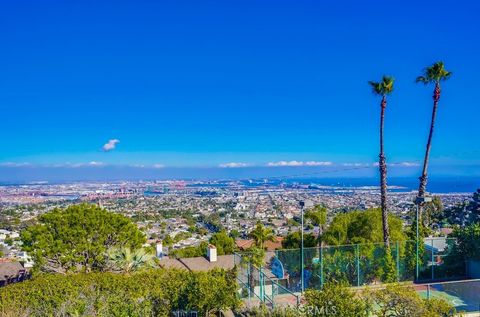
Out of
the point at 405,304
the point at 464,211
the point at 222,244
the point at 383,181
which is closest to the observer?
the point at 405,304

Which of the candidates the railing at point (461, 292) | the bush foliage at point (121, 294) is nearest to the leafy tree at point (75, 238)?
the bush foliage at point (121, 294)

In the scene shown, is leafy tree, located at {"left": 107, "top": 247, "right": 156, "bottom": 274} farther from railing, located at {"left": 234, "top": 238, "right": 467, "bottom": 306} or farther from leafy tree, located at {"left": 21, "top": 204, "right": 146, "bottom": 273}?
railing, located at {"left": 234, "top": 238, "right": 467, "bottom": 306}

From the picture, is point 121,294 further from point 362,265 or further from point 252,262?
point 362,265

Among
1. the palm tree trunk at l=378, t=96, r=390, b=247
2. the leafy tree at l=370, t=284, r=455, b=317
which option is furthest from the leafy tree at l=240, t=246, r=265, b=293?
the palm tree trunk at l=378, t=96, r=390, b=247

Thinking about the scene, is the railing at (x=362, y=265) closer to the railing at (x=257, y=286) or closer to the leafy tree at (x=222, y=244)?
the railing at (x=257, y=286)

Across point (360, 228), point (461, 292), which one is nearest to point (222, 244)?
point (360, 228)

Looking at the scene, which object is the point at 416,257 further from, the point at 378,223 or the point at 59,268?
the point at 59,268
